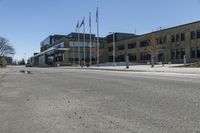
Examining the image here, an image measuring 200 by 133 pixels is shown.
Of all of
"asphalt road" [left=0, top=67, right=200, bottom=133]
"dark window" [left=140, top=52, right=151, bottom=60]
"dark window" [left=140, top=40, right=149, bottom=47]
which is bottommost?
"asphalt road" [left=0, top=67, right=200, bottom=133]

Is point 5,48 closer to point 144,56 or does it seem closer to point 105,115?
point 144,56

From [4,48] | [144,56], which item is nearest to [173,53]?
[144,56]

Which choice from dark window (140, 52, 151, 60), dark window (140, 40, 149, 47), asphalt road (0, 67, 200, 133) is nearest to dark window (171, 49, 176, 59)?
dark window (140, 52, 151, 60)

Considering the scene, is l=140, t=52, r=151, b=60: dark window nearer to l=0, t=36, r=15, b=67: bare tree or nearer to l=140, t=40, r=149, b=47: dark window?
l=140, t=40, r=149, b=47: dark window

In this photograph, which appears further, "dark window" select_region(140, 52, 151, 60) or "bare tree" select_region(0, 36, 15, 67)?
"bare tree" select_region(0, 36, 15, 67)

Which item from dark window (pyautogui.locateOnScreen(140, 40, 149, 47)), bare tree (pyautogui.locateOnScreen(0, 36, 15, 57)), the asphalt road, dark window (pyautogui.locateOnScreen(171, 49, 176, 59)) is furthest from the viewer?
bare tree (pyautogui.locateOnScreen(0, 36, 15, 57))

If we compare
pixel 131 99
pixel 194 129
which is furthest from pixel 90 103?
pixel 194 129

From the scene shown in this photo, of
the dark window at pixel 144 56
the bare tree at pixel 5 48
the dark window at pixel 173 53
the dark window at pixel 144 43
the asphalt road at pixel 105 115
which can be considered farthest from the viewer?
the bare tree at pixel 5 48

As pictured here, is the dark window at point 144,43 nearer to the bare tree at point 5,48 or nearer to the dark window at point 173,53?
the dark window at point 173,53

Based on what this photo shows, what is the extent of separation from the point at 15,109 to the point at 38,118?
1906 millimetres

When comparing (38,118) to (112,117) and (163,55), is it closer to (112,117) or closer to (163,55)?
(112,117)

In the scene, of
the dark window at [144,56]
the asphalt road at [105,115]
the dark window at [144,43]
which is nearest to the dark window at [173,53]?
the dark window at [144,56]

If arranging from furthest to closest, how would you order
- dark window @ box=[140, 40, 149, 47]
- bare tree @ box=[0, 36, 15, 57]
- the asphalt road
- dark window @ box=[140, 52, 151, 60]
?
bare tree @ box=[0, 36, 15, 57], dark window @ box=[140, 40, 149, 47], dark window @ box=[140, 52, 151, 60], the asphalt road

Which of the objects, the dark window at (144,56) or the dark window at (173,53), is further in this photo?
the dark window at (144,56)
